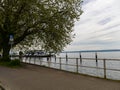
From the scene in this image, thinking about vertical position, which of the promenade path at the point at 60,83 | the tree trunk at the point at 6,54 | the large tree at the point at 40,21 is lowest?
the promenade path at the point at 60,83

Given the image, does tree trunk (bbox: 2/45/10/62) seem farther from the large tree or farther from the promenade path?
the promenade path

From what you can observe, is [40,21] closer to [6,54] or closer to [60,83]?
[6,54]

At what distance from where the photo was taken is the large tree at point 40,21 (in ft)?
106

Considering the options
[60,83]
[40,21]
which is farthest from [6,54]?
[60,83]

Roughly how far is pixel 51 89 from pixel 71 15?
2269 cm

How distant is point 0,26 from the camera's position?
3372 centimetres

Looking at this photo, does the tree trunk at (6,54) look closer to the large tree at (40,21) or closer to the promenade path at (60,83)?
the large tree at (40,21)

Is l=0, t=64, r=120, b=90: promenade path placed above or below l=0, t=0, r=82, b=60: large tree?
below

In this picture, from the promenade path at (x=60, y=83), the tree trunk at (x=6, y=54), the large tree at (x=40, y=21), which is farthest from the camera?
the tree trunk at (x=6, y=54)

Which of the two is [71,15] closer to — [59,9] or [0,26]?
[59,9]

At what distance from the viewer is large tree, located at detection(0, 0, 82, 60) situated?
32281 millimetres

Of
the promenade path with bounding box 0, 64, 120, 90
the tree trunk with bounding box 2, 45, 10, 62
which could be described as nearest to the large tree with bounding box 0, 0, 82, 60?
the tree trunk with bounding box 2, 45, 10, 62

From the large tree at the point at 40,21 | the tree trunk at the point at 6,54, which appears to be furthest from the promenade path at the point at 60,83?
the tree trunk at the point at 6,54

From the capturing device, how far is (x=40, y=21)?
3262cm
